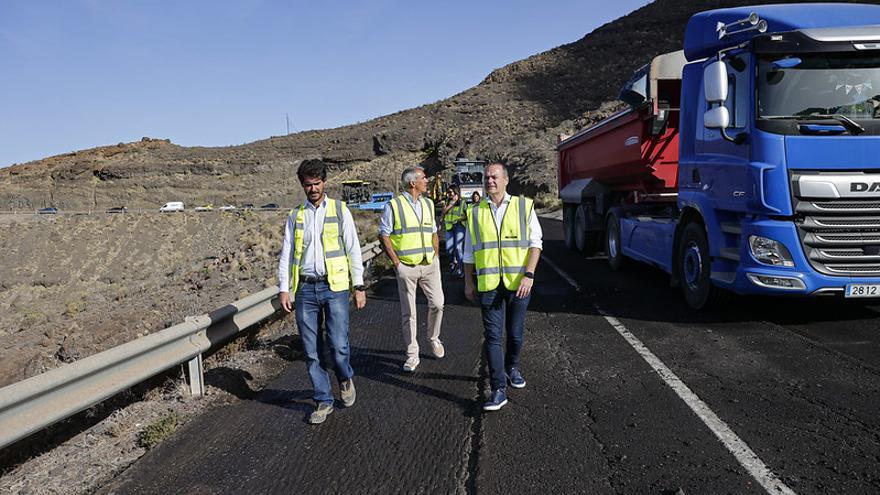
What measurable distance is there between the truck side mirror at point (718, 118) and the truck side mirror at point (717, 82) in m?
0.11

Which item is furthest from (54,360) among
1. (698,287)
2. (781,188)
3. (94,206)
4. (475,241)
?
(94,206)

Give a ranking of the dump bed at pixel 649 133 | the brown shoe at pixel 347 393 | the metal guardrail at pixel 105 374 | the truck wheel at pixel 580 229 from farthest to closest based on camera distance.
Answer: the truck wheel at pixel 580 229
the dump bed at pixel 649 133
the brown shoe at pixel 347 393
the metal guardrail at pixel 105 374

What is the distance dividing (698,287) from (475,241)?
3936mm

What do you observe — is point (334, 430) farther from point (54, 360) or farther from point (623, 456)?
point (54, 360)

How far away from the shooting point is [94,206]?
7275cm

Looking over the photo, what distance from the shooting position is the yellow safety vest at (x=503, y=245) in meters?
4.50

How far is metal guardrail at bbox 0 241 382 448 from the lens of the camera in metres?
3.32

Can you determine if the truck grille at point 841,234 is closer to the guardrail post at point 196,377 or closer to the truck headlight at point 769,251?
the truck headlight at point 769,251

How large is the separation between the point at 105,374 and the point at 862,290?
6.62 metres

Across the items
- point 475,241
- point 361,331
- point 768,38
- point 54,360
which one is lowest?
point 54,360

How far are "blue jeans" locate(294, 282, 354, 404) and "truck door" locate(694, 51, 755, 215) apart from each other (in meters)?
4.26

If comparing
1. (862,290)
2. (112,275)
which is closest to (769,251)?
(862,290)

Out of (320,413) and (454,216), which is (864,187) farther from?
(454,216)

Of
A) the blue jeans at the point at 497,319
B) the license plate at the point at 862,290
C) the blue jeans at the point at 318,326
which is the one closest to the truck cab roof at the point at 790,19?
the license plate at the point at 862,290
